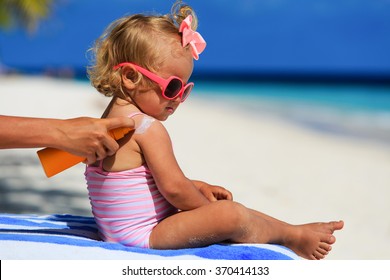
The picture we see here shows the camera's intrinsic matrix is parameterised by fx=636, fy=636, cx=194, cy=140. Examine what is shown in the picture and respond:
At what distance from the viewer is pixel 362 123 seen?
17891mm

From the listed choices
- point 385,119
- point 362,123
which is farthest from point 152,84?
point 385,119

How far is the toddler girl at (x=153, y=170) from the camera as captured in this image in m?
2.84

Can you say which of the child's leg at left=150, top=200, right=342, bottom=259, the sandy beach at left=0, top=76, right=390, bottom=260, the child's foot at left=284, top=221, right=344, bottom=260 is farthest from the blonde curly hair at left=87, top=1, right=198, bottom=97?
the sandy beach at left=0, top=76, right=390, bottom=260

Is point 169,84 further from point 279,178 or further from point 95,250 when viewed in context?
point 279,178

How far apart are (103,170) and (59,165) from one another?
20 centimetres

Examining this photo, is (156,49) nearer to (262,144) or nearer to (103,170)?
(103,170)

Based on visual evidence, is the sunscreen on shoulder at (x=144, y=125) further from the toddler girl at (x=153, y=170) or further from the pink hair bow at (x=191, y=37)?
the pink hair bow at (x=191, y=37)

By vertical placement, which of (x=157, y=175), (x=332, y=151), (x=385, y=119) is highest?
(x=385, y=119)

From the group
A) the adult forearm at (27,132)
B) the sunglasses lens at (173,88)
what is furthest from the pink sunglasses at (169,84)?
the adult forearm at (27,132)

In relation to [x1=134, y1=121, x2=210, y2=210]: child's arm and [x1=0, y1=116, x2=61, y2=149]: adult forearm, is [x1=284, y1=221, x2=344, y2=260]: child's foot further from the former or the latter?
[x1=0, y1=116, x2=61, y2=149]: adult forearm

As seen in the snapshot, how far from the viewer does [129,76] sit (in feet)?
9.84

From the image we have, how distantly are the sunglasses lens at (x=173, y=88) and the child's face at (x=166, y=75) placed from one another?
3 centimetres

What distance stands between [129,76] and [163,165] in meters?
0.48

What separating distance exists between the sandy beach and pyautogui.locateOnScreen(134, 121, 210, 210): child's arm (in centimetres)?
228
